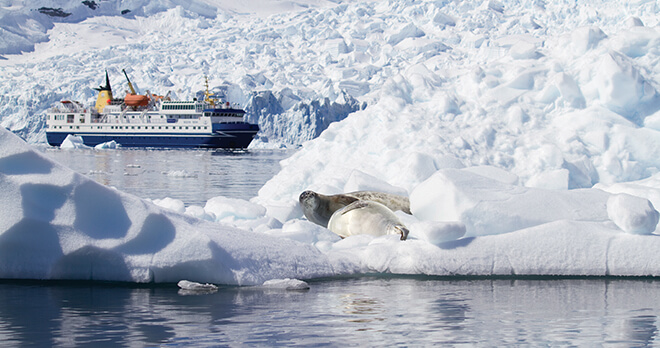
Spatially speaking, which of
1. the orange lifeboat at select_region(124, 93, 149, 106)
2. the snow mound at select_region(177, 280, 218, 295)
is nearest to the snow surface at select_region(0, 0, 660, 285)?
the snow mound at select_region(177, 280, 218, 295)

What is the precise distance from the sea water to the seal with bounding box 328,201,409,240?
3.92ft

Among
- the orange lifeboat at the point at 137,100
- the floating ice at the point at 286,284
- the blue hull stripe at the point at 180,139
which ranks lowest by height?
the floating ice at the point at 286,284

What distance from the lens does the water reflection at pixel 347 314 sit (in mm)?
3074

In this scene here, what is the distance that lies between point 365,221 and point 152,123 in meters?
45.9

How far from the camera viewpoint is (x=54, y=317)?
347cm

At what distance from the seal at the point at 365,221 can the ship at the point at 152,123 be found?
4246 centimetres

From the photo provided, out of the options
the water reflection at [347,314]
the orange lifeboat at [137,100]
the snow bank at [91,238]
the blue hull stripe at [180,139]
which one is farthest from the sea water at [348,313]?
the orange lifeboat at [137,100]

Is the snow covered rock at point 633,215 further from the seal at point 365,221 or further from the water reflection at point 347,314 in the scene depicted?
the seal at point 365,221

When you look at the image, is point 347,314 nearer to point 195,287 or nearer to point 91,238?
point 195,287

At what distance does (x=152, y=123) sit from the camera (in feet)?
164

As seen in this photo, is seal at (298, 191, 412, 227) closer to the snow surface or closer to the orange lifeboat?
the snow surface

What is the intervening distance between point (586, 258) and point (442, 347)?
243 cm

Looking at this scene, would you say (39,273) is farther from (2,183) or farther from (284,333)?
(284,333)

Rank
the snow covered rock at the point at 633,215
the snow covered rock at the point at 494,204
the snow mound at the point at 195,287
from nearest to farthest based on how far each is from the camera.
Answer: the snow mound at the point at 195,287, the snow covered rock at the point at 633,215, the snow covered rock at the point at 494,204
